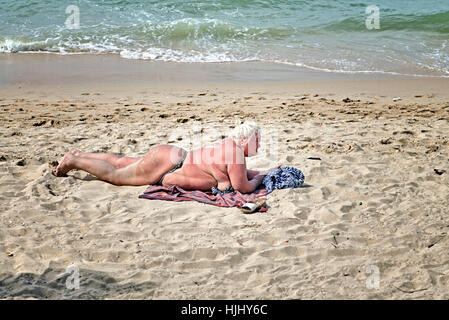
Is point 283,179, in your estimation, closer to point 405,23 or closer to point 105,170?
point 105,170

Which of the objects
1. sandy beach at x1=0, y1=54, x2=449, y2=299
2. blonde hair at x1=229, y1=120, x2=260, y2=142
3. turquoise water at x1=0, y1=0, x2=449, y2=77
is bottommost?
sandy beach at x1=0, y1=54, x2=449, y2=299

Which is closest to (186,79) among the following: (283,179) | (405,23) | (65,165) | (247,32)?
(247,32)

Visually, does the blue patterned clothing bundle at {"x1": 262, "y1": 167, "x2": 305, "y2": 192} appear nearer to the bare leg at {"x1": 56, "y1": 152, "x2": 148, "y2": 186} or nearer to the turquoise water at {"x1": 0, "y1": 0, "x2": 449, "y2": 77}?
the bare leg at {"x1": 56, "y1": 152, "x2": 148, "y2": 186}

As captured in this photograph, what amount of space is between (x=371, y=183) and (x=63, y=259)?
291cm

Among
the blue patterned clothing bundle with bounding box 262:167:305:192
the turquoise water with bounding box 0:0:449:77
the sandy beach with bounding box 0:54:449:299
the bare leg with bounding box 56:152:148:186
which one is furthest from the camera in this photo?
the turquoise water with bounding box 0:0:449:77

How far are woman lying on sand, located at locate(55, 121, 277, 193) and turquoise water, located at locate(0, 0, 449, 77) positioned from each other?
6.68 metres

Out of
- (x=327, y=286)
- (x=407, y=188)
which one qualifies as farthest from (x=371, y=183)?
(x=327, y=286)

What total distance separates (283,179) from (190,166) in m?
0.90

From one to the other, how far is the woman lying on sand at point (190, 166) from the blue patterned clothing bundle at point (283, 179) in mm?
106

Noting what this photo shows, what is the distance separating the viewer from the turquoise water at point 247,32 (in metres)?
11.1

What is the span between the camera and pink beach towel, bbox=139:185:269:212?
159 inches

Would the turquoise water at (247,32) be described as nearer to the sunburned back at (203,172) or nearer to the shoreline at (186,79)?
the shoreline at (186,79)

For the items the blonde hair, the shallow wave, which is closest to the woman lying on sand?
the blonde hair
